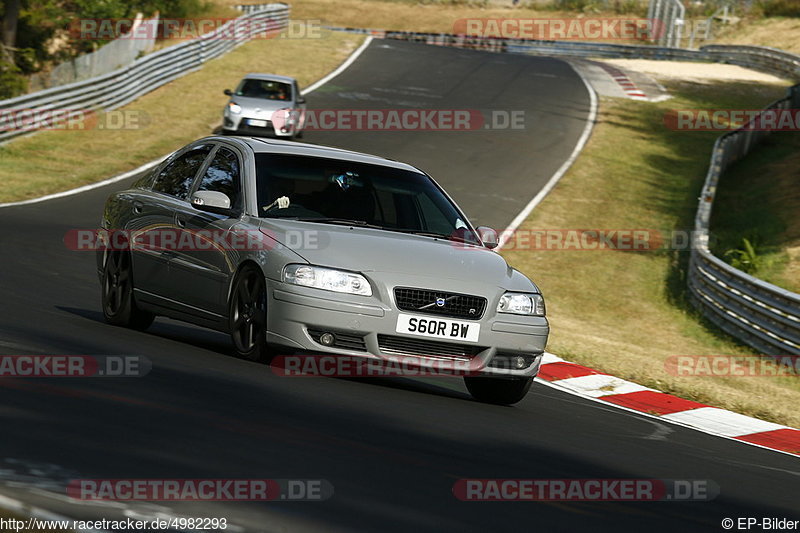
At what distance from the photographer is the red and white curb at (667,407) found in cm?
1005

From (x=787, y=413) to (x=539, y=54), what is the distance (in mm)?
47038

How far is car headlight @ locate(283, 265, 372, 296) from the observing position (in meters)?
8.39

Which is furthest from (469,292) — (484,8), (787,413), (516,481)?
(484,8)

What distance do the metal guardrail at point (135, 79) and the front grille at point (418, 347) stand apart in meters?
20.8

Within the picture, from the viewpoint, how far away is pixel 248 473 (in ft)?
18.2

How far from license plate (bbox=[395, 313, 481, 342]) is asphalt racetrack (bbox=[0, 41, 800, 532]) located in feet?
1.47

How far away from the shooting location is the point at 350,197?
951cm

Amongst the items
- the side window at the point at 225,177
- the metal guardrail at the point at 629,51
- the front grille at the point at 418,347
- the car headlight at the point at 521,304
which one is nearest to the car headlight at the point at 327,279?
the front grille at the point at 418,347

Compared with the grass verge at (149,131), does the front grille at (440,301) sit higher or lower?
higher

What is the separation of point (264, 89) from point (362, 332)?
2311 cm

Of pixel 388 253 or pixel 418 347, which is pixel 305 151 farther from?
pixel 418 347

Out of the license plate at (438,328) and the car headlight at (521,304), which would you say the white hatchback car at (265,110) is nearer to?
the car headlight at (521,304)

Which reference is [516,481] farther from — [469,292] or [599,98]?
[599,98]

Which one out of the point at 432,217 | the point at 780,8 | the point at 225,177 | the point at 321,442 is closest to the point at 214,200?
the point at 225,177
